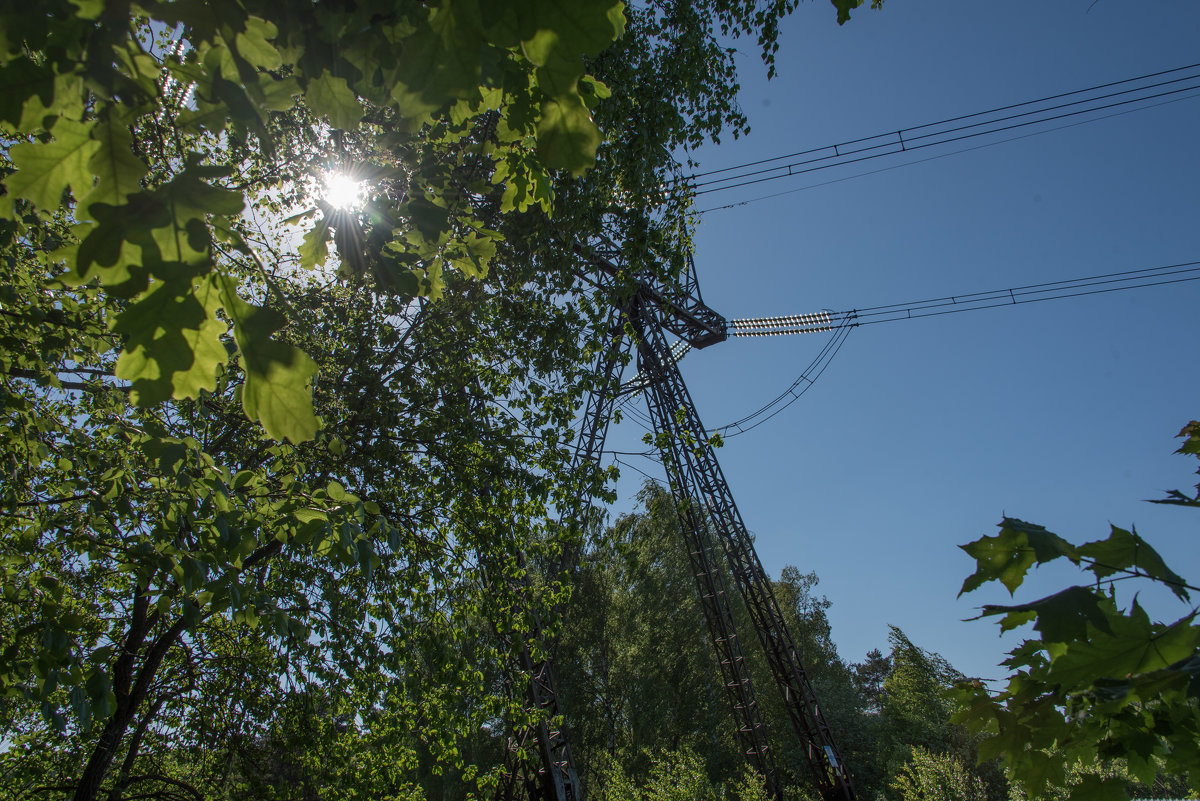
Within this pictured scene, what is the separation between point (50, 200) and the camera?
95 cm

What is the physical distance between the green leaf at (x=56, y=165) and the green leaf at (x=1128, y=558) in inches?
81.4

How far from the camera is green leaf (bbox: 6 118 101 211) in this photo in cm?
92

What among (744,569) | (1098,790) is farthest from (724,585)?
(1098,790)

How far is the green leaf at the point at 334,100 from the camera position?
1.19m

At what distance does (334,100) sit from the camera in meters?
1.20

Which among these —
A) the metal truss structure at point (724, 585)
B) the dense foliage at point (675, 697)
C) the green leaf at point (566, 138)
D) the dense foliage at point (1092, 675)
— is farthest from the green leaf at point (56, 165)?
the dense foliage at point (675, 697)

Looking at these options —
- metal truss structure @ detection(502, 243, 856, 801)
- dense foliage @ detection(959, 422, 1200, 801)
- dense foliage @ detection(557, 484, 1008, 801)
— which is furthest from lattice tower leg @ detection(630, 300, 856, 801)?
dense foliage @ detection(959, 422, 1200, 801)

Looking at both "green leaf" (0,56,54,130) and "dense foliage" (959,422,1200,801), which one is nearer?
"green leaf" (0,56,54,130)

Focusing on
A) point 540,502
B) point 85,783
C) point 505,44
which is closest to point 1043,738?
point 505,44

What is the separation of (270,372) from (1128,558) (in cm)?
175

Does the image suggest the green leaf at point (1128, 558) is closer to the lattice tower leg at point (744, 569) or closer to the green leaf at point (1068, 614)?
the green leaf at point (1068, 614)

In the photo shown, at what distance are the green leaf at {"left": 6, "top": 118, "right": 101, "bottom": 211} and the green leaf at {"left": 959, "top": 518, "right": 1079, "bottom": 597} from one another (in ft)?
6.45

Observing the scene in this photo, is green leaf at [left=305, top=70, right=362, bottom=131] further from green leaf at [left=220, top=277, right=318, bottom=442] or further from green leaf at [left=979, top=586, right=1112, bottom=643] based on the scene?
green leaf at [left=979, top=586, right=1112, bottom=643]

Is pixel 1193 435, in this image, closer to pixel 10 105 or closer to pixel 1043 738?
pixel 1043 738
